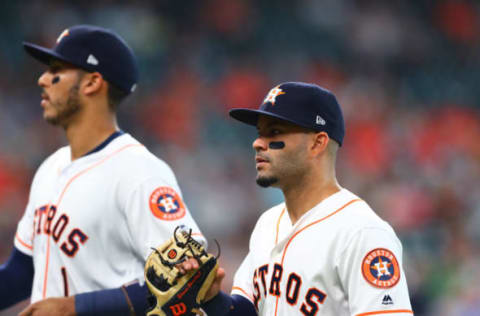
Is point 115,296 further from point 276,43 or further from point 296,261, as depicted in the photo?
point 276,43

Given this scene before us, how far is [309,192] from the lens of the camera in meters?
3.04

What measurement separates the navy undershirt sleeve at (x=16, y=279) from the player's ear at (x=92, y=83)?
86cm

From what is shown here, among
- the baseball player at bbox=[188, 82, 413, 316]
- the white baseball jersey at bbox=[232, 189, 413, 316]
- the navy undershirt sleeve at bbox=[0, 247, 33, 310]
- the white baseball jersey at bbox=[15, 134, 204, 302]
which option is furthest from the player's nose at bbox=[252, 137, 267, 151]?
the navy undershirt sleeve at bbox=[0, 247, 33, 310]

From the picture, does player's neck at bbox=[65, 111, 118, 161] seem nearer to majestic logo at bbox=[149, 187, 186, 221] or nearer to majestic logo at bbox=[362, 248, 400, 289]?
majestic logo at bbox=[149, 187, 186, 221]

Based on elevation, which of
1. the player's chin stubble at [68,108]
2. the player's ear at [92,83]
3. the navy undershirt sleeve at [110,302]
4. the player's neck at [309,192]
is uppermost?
the player's ear at [92,83]

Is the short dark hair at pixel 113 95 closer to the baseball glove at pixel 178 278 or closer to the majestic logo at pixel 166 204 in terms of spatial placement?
the majestic logo at pixel 166 204

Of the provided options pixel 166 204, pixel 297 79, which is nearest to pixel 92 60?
pixel 166 204

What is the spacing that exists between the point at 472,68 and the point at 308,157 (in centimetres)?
1043

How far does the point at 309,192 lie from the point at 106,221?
926 millimetres

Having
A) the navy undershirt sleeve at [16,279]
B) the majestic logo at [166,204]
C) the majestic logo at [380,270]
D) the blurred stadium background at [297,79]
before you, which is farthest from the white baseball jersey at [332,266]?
the blurred stadium background at [297,79]

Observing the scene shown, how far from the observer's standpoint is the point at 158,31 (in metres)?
11.5

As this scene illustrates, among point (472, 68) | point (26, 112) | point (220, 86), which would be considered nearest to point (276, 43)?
point (220, 86)

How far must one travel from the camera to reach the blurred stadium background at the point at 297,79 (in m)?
9.43

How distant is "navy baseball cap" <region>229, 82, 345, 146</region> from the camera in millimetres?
2980
